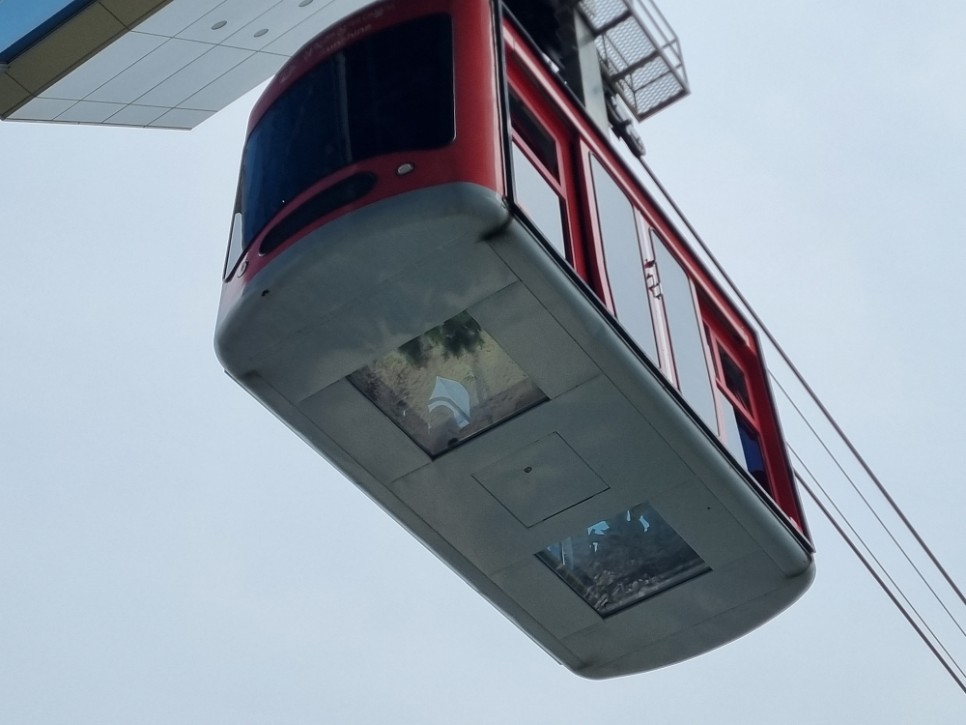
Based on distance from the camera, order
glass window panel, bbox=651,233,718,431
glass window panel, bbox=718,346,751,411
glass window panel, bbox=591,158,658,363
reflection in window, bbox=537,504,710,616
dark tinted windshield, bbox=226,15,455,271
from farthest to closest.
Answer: glass window panel, bbox=718,346,751,411
reflection in window, bbox=537,504,710,616
glass window panel, bbox=651,233,718,431
glass window panel, bbox=591,158,658,363
dark tinted windshield, bbox=226,15,455,271

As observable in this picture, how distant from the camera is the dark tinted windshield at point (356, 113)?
6.90 metres

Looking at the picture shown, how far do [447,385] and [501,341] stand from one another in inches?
24.5

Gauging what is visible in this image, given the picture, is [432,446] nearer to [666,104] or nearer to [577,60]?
[577,60]

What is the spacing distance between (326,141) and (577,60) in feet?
16.4

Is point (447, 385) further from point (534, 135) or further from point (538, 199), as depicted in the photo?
point (534, 135)

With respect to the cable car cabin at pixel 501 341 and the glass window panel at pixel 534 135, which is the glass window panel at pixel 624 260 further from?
the glass window panel at pixel 534 135

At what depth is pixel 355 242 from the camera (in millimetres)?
6633

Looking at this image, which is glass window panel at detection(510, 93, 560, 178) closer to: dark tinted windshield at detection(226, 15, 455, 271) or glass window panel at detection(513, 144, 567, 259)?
glass window panel at detection(513, 144, 567, 259)

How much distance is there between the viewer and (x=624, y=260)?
780cm

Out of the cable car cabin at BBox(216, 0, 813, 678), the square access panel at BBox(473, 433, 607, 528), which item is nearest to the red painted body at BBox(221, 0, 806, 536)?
the cable car cabin at BBox(216, 0, 813, 678)

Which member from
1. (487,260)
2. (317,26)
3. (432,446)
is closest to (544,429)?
(432,446)

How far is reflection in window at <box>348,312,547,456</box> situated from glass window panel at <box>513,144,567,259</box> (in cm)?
61

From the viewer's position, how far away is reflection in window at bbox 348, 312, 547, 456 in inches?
284

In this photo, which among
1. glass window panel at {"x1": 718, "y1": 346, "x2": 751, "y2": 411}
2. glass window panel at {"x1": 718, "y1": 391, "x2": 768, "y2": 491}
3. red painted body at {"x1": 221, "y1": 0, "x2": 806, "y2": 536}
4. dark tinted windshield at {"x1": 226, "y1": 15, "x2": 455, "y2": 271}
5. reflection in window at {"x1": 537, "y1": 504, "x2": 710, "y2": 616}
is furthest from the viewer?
glass window panel at {"x1": 718, "y1": 346, "x2": 751, "y2": 411}
